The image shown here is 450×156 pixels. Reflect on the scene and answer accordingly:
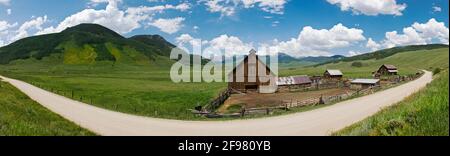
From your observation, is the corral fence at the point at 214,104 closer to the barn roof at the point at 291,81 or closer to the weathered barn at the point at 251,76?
the weathered barn at the point at 251,76

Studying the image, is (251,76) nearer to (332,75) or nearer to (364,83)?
(364,83)

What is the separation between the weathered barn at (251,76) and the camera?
2864 inches

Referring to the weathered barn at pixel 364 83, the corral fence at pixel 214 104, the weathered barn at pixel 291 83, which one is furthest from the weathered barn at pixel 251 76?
the weathered barn at pixel 364 83

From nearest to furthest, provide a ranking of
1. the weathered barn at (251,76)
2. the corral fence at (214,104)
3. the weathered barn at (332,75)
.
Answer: the corral fence at (214,104) → the weathered barn at (251,76) → the weathered barn at (332,75)

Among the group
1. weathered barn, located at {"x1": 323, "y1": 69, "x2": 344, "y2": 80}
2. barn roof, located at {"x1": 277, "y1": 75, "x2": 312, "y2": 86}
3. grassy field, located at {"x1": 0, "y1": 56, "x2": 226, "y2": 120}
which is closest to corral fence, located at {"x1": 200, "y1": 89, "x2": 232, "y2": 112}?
grassy field, located at {"x1": 0, "y1": 56, "x2": 226, "y2": 120}

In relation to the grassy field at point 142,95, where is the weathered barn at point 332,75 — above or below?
above

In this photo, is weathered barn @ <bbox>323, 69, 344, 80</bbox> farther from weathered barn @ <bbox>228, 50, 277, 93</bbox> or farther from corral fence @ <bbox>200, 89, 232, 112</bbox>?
corral fence @ <bbox>200, 89, 232, 112</bbox>

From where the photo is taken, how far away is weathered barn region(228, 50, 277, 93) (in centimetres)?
7275

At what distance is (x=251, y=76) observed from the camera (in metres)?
72.8

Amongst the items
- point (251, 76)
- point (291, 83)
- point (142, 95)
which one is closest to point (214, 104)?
point (142, 95)
